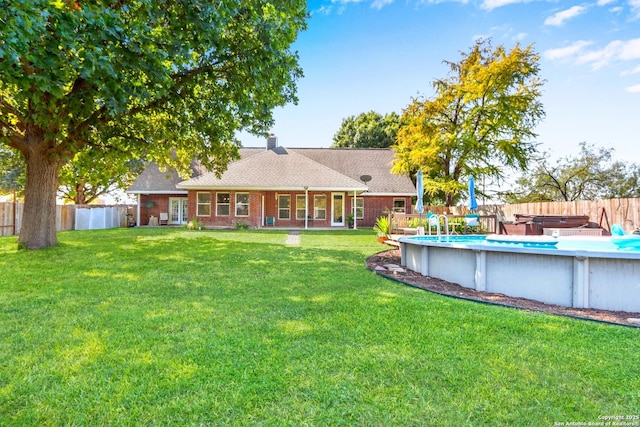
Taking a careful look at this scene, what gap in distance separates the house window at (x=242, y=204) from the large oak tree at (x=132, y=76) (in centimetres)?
660

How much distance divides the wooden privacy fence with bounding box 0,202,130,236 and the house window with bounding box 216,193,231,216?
797cm

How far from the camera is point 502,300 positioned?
5.00 metres

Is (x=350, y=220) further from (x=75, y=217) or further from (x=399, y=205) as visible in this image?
(x=75, y=217)

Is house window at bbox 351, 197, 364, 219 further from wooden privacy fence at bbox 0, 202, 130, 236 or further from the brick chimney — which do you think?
wooden privacy fence at bbox 0, 202, 130, 236

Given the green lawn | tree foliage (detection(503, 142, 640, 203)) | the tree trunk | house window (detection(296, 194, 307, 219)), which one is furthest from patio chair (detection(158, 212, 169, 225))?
tree foliage (detection(503, 142, 640, 203))

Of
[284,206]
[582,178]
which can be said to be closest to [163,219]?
[284,206]

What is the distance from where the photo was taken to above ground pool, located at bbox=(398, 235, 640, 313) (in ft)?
14.8

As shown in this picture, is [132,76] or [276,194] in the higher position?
[132,76]

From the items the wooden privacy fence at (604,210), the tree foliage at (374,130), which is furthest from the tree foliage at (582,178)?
the wooden privacy fence at (604,210)

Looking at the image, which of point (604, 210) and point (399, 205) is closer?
point (604, 210)

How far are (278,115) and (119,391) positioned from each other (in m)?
11.5

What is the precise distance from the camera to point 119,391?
93.0 inches

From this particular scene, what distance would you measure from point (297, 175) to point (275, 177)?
143 cm

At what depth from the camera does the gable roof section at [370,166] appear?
22.7 meters
